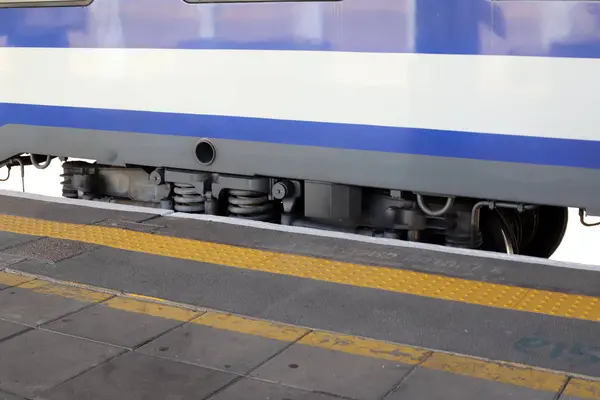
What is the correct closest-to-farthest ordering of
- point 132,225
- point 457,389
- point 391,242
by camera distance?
point 457,389, point 391,242, point 132,225

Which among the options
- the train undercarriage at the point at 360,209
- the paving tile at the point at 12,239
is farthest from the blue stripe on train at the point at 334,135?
the paving tile at the point at 12,239

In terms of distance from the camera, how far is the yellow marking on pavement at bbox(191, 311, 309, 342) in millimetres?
3799

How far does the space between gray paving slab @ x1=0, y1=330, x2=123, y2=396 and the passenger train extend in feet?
7.61

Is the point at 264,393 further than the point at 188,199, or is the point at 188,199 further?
the point at 188,199

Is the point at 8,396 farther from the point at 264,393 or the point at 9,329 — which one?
the point at 264,393

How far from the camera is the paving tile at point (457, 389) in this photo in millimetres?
3133

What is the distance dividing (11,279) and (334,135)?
217 cm

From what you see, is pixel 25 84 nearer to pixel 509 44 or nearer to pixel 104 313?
pixel 104 313

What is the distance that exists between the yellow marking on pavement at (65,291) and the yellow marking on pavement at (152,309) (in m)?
0.09

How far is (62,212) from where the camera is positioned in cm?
623

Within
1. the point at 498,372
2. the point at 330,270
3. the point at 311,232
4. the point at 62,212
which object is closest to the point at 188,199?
the point at 62,212

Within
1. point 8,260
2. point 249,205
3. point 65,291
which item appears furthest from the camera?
point 249,205

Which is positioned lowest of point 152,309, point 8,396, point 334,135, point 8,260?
point 8,396

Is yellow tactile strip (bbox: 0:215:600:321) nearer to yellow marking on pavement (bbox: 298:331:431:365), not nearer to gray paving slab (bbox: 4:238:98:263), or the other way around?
gray paving slab (bbox: 4:238:98:263)
